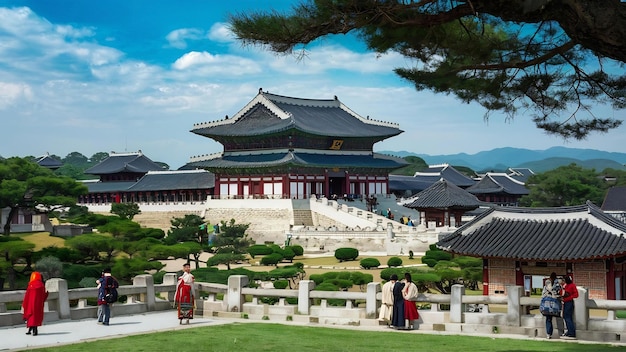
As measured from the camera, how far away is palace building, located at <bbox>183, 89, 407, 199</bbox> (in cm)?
6775

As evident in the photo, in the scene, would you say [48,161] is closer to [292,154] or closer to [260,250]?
[292,154]

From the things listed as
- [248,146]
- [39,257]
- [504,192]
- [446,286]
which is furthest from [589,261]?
[504,192]

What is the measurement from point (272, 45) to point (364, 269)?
102ft

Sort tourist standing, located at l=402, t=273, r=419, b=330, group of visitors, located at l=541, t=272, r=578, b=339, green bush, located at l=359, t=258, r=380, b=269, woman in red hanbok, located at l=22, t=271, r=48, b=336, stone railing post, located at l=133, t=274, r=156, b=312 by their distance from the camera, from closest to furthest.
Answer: woman in red hanbok, located at l=22, t=271, r=48, b=336, group of visitors, located at l=541, t=272, r=578, b=339, tourist standing, located at l=402, t=273, r=419, b=330, stone railing post, located at l=133, t=274, r=156, b=312, green bush, located at l=359, t=258, r=380, b=269

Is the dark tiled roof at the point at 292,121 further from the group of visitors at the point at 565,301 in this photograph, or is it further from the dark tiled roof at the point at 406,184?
the group of visitors at the point at 565,301

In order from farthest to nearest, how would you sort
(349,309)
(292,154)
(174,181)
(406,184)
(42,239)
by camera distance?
(406,184), (174,181), (292,154), (42,239), (349,309)

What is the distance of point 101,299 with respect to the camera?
64.4 feet

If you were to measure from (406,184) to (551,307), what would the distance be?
64218mm

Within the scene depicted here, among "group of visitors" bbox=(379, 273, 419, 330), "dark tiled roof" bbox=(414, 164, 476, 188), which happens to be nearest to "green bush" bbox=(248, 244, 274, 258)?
"group of visitors" bbox=(379, 273, 419, 330)

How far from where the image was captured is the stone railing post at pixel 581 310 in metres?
18.7

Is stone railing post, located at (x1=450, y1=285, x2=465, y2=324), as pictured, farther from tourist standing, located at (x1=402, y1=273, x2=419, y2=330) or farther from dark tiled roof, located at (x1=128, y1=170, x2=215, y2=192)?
dark tiled roof, located at (x1=128, y1=170, x2=215, y2=192)

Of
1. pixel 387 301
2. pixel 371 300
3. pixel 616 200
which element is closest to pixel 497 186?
pixel 616 200

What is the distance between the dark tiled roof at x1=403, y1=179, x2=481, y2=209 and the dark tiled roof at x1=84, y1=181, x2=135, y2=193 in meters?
38.2

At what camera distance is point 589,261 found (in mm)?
26859
